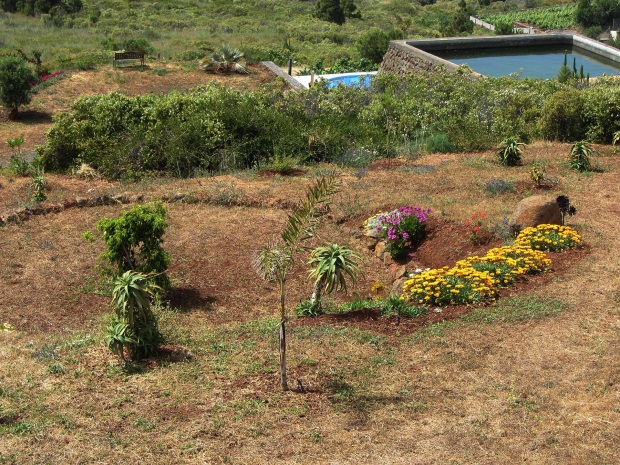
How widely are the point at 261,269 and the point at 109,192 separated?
7.19 metres

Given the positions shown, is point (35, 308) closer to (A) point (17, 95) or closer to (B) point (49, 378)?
(B) point (49, 378)

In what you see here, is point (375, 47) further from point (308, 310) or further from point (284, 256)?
point (284, 256)

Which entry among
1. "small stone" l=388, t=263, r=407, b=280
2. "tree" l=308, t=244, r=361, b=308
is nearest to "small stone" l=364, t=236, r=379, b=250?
"small stone" l=388, t=263, r=407, b=280

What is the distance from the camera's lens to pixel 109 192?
13695 mm

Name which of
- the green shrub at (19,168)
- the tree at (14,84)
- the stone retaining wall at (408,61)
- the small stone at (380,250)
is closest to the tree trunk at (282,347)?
the small stone at (380,250)

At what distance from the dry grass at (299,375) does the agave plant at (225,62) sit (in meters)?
17.2

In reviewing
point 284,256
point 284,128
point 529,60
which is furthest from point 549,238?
point 529,60

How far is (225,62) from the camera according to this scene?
91.4 ft

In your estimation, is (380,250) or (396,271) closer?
(396,271)

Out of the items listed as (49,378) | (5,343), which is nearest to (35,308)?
(5,343)

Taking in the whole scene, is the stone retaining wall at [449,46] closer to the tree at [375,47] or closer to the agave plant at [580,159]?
the tree at [375,47]

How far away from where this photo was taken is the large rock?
1072 cm

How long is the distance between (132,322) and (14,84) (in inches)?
664

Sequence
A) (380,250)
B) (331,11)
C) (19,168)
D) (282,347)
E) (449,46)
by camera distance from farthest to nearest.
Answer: (331,11) → (449,46) → (19,168) → (380,250) → (282,347)
